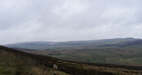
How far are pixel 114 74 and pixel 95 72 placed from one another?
4.48 meters

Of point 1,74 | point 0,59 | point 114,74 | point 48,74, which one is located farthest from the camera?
point 114,74

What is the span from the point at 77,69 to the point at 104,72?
21.4 ft

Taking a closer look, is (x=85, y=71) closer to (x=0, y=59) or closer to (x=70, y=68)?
(x=70, y=68)

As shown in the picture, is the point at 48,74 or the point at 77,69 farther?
the point at 77,69

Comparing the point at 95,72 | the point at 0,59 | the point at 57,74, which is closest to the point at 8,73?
the point at 57,74

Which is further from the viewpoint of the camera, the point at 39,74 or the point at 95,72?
the point at 95,72

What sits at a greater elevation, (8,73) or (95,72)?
(8,73)

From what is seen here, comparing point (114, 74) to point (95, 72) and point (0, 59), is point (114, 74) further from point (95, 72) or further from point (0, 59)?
point (0, 59)

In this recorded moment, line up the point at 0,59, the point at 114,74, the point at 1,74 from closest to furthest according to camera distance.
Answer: the point at 1,74 → the point at 0,59 → the point at 114,74

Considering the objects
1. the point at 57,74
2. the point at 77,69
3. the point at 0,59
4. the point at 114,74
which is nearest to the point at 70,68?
the point at 77,69

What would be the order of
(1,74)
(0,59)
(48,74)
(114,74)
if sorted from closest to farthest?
(1,74) → (48,74) → (0,59) → (114,74)

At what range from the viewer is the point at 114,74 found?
1563 inches

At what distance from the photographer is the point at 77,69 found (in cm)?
4172

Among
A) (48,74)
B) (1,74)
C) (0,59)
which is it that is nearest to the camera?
(1,74)
